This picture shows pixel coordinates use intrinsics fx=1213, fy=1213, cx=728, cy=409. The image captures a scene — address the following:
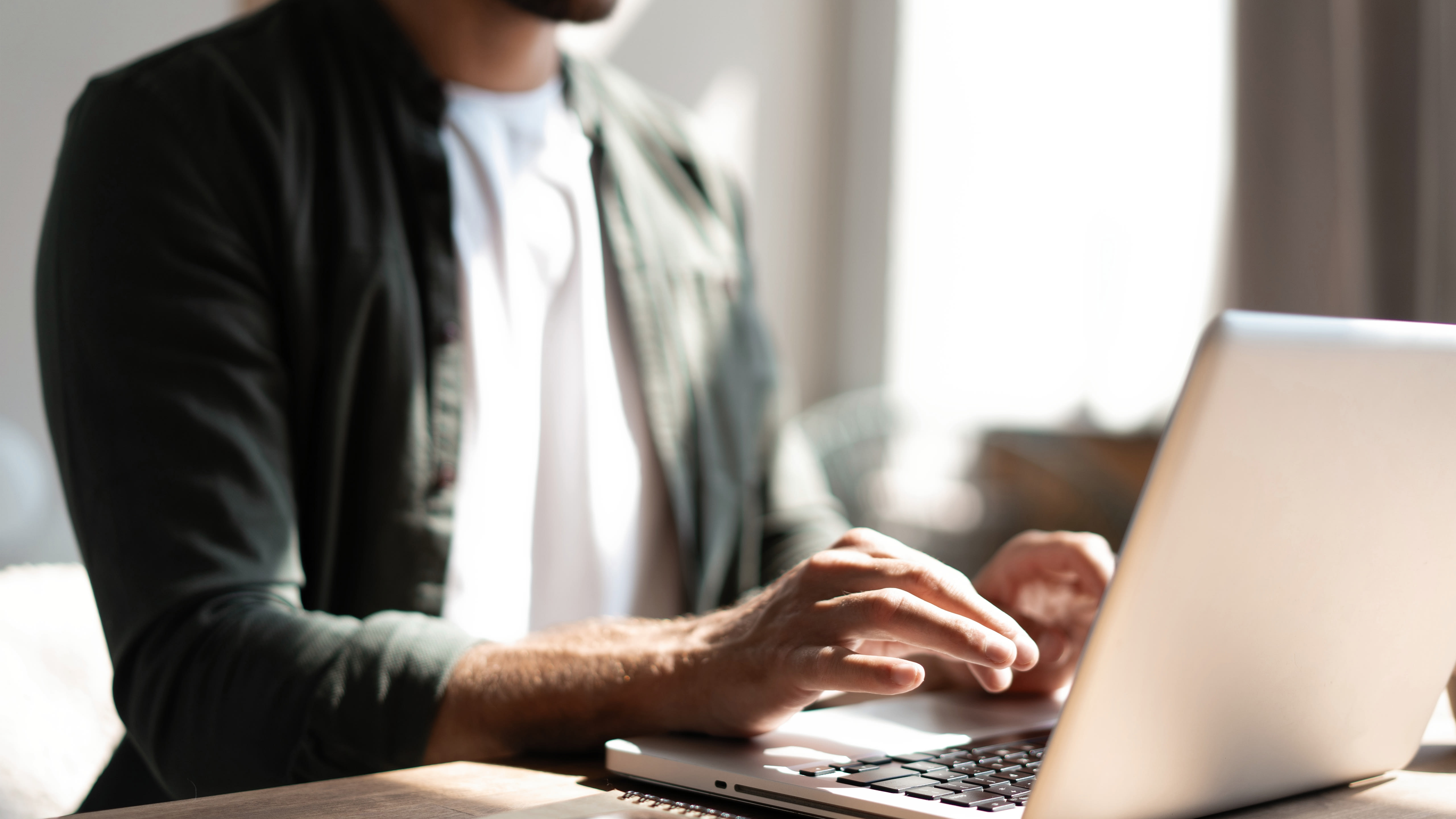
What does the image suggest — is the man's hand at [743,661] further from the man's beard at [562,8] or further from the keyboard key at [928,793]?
the man's beard at [562,8]

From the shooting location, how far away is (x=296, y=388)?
45.9 inches

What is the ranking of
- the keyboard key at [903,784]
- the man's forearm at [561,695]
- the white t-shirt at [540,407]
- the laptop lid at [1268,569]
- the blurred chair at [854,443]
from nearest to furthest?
1. the laptop lid at [1268,569]
2. the keyboard key at [903,784]
3. the man's forearm at [561,695]
4. the white t-shirt at [540,407]
5. the blurred chair at [854,443]

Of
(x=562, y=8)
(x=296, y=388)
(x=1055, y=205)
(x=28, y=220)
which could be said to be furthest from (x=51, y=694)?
(x=1055, y=205)

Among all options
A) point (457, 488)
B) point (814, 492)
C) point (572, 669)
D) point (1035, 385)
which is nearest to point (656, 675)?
point (572, 669)

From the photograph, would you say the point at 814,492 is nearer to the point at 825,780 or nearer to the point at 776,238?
the point at 825,780

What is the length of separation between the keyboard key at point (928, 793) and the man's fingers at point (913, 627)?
68 millimetres

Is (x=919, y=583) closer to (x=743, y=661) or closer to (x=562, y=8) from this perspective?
(x=743, y=661)

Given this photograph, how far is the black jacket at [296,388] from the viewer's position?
88 cm

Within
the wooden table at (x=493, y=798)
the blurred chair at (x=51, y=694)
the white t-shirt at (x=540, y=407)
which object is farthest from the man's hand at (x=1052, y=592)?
the blurred chair at (x=51, y=694)

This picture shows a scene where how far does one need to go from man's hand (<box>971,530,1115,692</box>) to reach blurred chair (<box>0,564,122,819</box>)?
2.45 feet

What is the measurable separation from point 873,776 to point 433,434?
29.2 inches

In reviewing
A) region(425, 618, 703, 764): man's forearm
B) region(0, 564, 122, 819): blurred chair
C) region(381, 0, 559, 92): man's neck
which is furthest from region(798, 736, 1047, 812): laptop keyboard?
region(381, 0, 559, 92): man's neck

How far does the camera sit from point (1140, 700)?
52 cm

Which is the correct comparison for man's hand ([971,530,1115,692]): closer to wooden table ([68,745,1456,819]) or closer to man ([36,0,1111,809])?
man ([36,0,1111,809])
